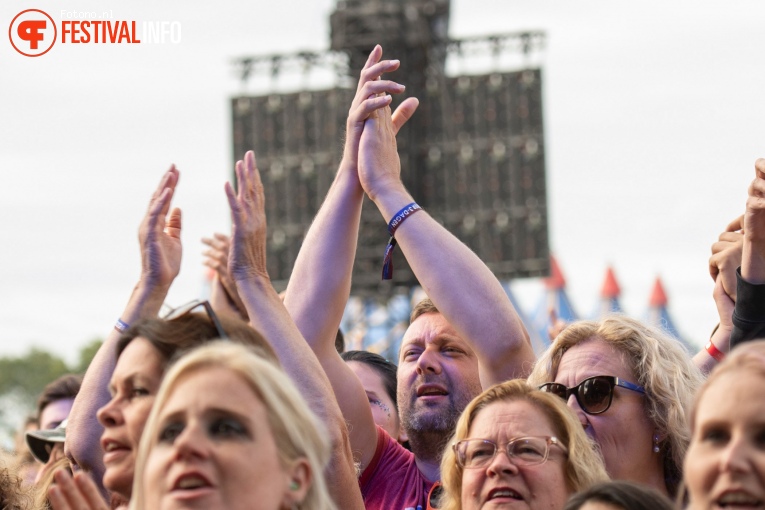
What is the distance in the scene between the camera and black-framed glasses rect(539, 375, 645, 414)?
3.55 m

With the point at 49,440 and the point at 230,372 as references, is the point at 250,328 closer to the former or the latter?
the point at 230,372

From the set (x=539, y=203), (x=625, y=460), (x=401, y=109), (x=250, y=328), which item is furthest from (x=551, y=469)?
(x=539, y=203)

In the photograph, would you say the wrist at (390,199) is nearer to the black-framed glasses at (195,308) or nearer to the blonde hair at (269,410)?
the black-framed glasses at (195,308)

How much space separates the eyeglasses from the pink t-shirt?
674mm

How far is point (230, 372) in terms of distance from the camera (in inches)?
99.6

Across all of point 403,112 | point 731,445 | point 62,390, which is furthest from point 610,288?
point 731,445

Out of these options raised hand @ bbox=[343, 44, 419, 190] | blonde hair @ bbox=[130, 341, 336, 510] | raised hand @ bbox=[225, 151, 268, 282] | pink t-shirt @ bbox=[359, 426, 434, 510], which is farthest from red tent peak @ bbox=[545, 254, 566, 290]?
blonde hair @ bbox=[130, 341, 336, 510]

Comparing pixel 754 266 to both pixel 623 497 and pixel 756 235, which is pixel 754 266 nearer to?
pixel 756 235

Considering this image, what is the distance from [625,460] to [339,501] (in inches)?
32.7

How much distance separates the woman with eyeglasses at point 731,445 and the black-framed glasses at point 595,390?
1.19m

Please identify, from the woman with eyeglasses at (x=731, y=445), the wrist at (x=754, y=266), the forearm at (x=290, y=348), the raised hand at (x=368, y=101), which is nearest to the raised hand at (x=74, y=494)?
the forearm at (x=290, y=348)

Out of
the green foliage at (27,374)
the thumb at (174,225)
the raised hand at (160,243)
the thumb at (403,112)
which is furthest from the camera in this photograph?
the green foliage at (27,374)

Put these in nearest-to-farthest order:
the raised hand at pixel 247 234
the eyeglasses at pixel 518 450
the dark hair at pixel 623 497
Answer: the dark hair at pixel 623 497 → the eyeglasses at pixel 518 450 → the raised hand at pixel 247 234

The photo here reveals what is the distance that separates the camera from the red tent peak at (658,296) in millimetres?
19484
